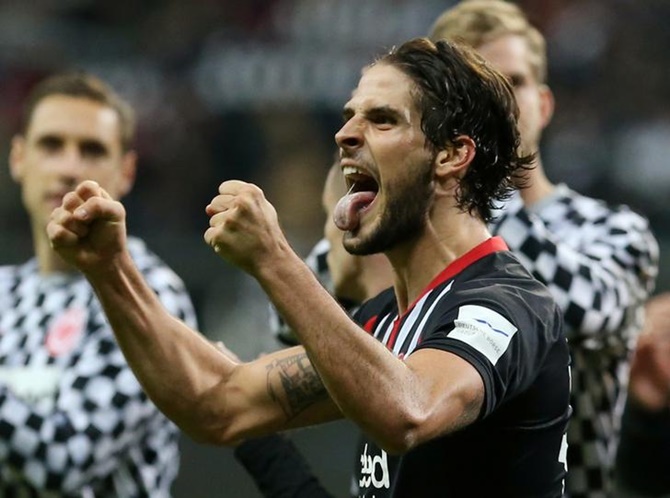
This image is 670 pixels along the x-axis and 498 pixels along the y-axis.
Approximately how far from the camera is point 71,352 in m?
4.95

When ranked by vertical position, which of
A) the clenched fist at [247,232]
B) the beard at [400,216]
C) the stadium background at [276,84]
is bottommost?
the stadium background at [276,84]

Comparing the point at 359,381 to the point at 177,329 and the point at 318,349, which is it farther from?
the point at 177,329

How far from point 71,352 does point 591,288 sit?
5.47ft

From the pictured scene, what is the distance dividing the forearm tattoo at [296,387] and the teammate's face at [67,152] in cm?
175

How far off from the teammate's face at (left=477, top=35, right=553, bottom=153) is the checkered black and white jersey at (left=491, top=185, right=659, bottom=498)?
280 millimetres

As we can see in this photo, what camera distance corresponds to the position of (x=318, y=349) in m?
2.81

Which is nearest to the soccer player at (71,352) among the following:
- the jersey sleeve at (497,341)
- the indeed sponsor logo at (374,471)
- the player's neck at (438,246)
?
the indeed sponsor logo at (374,471)

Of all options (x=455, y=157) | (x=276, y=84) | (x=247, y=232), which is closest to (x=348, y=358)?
(x=247, y=232)

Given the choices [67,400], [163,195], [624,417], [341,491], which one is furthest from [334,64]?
[67,400]

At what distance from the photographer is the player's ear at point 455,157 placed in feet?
11.1

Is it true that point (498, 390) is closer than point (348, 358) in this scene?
No

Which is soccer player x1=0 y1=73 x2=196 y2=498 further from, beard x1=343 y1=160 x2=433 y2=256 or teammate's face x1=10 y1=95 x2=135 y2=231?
beard x1=343 y1=160 x2=433 y2=256

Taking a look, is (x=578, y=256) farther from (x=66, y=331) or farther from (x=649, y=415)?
(x=66, y=331)

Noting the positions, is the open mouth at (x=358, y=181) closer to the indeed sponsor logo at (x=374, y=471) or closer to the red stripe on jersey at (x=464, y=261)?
the red stripe on jersey at (x=464, y=261)
